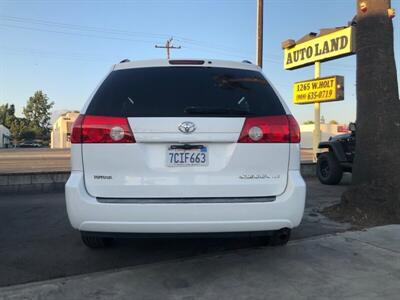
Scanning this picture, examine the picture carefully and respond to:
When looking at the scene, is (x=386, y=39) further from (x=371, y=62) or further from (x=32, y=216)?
(x=32, y=216)

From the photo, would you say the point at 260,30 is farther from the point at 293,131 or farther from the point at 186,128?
the point at 186,128

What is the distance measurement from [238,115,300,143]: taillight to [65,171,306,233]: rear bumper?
524mm

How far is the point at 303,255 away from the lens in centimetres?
520

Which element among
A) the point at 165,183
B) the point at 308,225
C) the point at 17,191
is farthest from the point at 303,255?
the point at 17,191

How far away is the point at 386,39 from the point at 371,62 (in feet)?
1.29

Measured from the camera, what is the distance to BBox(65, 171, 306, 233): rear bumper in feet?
13.1

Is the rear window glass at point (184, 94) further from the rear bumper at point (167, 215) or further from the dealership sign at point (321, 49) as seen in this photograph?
the dealership sign at point (321, 49)

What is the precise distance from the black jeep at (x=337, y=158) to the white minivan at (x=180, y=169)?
762 cm

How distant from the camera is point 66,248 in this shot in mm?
5582

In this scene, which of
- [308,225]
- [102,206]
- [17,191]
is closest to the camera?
[102,206]

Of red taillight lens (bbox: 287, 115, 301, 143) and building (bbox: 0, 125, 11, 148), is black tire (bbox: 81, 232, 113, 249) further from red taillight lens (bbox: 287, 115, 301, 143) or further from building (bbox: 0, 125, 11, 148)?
building (bbox: 0, 125, 11, 148)

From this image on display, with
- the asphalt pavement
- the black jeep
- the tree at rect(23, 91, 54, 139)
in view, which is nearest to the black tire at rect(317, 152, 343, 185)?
the black jeep

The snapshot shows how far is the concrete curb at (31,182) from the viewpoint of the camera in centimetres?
1013

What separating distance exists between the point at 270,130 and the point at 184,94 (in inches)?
31.6
